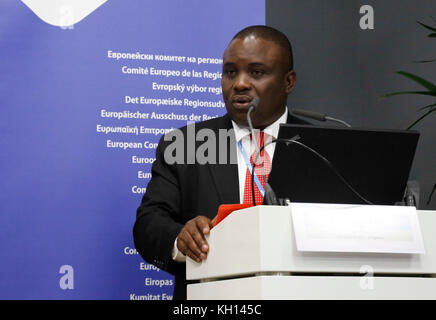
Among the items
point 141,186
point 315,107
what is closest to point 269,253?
point 141,186

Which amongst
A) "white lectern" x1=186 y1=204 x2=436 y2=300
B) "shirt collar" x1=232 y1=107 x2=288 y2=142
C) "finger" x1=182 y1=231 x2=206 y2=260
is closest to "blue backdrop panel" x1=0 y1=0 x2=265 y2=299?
"shirt collar" x1=232 y1=107 x2=288 y2=142

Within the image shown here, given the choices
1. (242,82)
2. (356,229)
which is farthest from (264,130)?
(356,229)

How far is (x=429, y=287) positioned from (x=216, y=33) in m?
2.19

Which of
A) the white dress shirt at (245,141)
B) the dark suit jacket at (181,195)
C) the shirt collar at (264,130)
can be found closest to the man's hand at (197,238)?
the dark suit jacket at (181,195)

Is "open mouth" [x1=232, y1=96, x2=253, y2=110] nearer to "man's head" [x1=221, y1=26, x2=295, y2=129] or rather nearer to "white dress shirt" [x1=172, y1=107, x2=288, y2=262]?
"man's head" [x1=221, y1=26, x2=295, y2=129]

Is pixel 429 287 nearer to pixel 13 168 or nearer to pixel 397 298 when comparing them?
pixel 397 298

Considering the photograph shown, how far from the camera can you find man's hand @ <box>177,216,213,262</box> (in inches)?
74.1

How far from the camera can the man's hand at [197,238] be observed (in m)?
1.88

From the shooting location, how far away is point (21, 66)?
3156 millimetres

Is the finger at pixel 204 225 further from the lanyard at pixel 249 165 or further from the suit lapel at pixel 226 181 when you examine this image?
the suit lapel at pixel 226 181

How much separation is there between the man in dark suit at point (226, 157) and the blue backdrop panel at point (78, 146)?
40 centimetres

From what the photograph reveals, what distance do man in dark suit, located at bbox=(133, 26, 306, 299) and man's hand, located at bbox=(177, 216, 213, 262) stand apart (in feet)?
1.31

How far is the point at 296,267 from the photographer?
1.59 meters

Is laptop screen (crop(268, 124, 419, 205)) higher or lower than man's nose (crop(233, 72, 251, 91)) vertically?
lower
